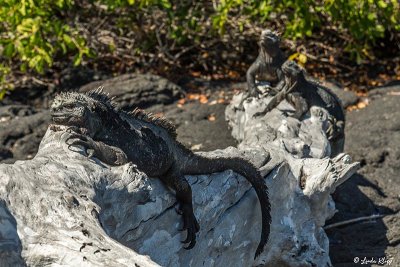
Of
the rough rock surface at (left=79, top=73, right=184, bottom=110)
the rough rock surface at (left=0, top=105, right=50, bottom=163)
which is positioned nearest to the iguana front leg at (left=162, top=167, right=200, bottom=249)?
the rough rock surface at (left=0, top=105, right=50, bottom=163)

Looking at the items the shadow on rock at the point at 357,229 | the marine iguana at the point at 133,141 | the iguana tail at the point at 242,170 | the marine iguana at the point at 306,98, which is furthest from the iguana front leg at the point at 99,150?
the marine iguana at the point at 306,98

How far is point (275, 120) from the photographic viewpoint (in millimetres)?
6102

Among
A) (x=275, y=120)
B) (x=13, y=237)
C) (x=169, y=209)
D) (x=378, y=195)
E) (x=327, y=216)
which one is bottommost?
(x=378, y=195)

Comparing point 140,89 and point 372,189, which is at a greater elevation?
point 140,89

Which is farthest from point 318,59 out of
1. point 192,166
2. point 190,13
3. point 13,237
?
point 13,237

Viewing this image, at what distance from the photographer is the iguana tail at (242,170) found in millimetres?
4532

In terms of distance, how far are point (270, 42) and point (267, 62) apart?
0.18 m

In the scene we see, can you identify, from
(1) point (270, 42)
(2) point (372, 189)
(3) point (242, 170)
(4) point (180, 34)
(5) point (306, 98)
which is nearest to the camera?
(3) point (242, 170)

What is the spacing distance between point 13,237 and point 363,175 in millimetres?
4538

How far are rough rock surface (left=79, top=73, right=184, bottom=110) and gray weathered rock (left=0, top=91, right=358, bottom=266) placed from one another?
6.55ft

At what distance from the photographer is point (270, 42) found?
6641 millimetres

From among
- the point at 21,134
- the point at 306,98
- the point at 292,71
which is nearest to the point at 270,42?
the point at 292,71

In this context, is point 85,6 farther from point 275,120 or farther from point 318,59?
point 275,120

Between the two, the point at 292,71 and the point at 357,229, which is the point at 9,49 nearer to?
the point at 292,71
